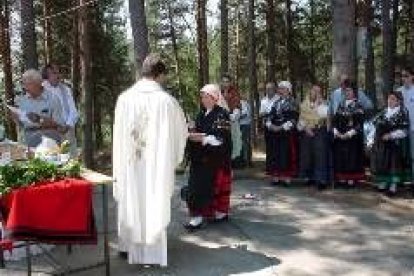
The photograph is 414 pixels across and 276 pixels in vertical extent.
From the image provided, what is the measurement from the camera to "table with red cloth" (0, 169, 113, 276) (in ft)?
21.0

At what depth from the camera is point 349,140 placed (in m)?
10.9

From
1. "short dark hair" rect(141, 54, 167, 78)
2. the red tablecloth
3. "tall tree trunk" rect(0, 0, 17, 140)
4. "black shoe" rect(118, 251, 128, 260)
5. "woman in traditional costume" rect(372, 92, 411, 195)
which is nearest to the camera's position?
the red tablecloth

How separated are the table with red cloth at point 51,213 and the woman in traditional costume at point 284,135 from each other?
16.9 ft

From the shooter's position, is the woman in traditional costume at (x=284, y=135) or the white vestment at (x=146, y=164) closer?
the white vestment at (x=146, y=164)

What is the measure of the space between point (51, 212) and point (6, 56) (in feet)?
60.1

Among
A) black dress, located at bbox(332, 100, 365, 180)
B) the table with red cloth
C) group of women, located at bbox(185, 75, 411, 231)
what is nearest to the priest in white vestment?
the table with red cloth

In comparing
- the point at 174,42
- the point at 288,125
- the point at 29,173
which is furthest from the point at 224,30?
the point at 174,42

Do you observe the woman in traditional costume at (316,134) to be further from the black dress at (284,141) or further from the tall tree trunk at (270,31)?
the tall tree trunk at (270,31)

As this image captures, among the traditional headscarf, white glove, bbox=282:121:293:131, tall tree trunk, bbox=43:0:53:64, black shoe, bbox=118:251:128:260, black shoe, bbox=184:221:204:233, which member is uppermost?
tall tree trunk, bbox=43:0:53:64

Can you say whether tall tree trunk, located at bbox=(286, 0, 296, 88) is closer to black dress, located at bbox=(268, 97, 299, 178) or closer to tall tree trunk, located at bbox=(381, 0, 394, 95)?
tall tree trunk, located at bbox=(381, 0, 394, 95)

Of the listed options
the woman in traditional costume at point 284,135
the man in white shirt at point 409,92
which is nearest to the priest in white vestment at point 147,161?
the woman in traditional costume at point 284,135

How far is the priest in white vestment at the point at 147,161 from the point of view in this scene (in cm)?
716

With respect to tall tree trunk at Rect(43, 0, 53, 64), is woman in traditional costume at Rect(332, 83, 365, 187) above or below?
below

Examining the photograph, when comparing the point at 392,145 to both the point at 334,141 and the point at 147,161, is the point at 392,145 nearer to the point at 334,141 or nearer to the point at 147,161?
the point at 334,141
